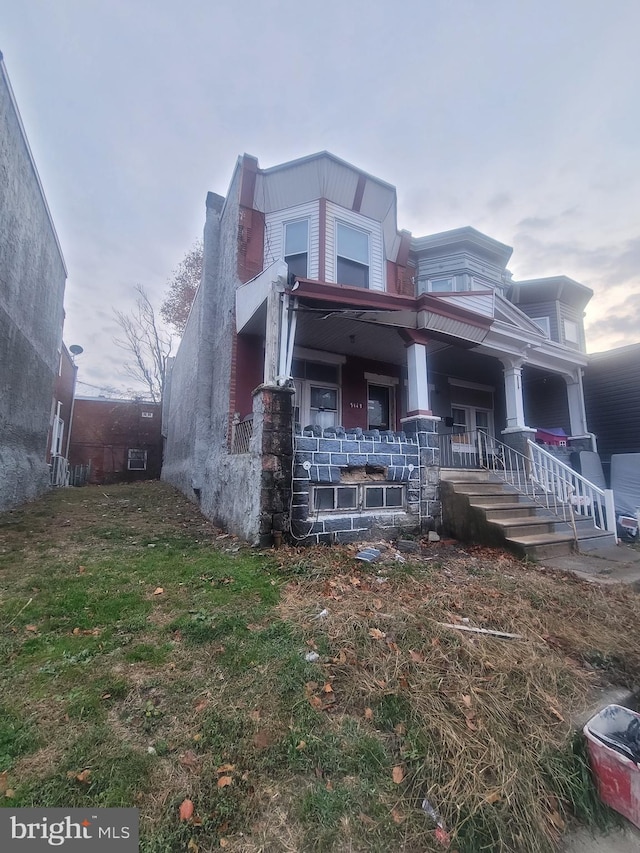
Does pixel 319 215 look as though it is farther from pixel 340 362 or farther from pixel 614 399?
pixel 614 399

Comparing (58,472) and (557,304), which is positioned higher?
(557,304)

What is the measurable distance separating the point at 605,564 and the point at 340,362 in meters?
6.47

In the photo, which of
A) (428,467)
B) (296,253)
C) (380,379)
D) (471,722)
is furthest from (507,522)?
(296,253)

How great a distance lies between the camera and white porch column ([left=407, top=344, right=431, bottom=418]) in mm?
7020

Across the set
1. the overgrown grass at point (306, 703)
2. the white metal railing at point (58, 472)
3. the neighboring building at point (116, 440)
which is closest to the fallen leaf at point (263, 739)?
the overgrown grass at point (306, 703)

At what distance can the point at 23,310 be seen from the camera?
28.6ft

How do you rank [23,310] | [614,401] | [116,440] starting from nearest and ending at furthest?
[23,310] < [614,401] < [116,440]

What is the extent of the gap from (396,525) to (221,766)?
495 cm

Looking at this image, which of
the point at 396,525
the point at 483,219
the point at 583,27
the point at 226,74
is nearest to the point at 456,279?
the point at 483,219

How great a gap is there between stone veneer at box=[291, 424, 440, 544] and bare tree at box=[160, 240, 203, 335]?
19038mm

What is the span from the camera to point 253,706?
2.14 meters

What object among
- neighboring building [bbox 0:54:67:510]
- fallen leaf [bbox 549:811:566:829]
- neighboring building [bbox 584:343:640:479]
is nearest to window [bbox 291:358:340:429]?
neighboring building [bbox 0:54:67:510]

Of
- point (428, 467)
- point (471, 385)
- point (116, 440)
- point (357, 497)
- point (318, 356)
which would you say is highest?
point (318, 356)

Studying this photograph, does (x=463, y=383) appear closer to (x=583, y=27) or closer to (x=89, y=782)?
(x=583, y=27)
